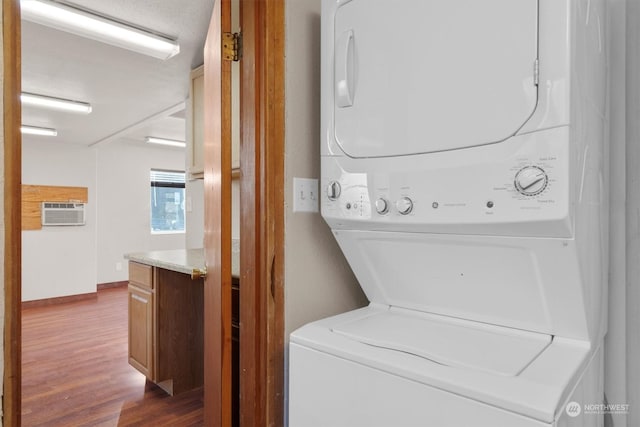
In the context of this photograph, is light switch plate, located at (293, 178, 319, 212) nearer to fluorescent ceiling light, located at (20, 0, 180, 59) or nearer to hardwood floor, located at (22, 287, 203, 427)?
fluorescent ceiling light, located at (20, 0, 180, 59)

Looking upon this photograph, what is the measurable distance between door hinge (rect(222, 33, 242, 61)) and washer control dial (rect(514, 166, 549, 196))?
3.36 feet

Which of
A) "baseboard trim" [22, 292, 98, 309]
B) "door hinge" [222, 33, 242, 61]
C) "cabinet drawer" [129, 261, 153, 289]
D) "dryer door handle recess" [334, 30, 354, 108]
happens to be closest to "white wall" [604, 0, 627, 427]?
"dryer door handle recess" [334, 30, 354, 108]

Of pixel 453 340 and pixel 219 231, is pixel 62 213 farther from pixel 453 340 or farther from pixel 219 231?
pixel 453 340

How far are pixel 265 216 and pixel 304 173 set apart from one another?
20cm

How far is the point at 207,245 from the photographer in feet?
5.50

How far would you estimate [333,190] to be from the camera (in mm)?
1140

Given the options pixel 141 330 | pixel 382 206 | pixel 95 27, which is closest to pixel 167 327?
pixel 141 330

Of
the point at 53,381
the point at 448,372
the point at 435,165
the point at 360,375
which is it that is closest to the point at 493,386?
the point at 448,372

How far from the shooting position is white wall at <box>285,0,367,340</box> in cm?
125

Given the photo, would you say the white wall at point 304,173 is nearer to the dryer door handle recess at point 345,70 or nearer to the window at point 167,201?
the dryer door handle recess at point 345,70

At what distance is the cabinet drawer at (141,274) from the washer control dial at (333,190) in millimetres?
2000

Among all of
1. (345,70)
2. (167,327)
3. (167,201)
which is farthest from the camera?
(167,201)

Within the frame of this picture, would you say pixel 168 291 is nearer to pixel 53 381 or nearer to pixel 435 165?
pixel 53 381

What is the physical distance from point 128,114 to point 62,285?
3.08m
